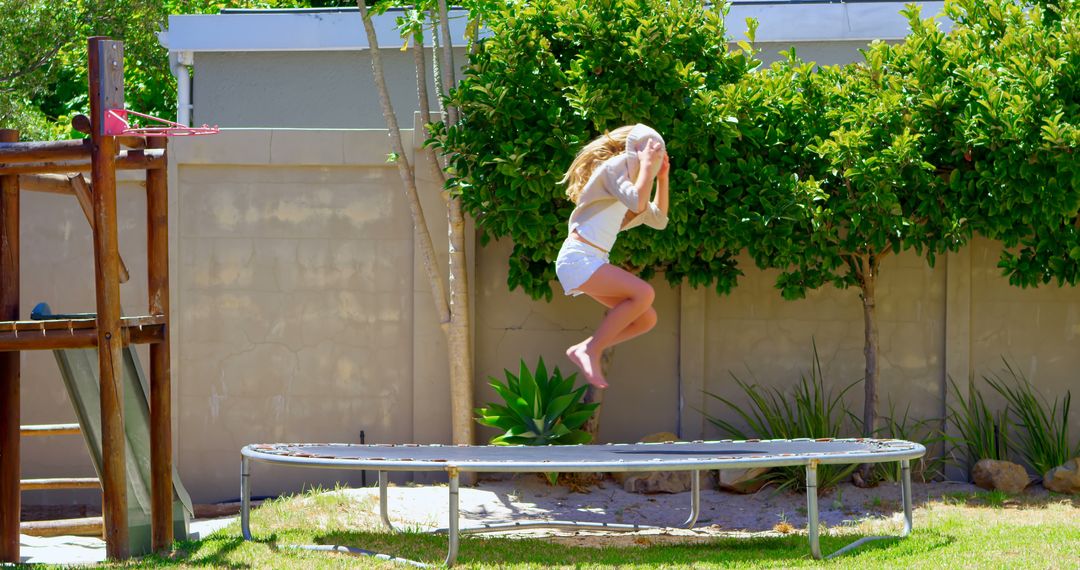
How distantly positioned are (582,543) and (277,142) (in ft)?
12.6

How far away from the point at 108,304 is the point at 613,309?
258cm

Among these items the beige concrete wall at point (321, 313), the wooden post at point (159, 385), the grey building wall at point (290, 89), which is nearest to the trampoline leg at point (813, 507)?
the beige concrete wall at point (321, 313)

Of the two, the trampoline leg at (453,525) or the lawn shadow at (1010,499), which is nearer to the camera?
the trampoline leg at (453,525)

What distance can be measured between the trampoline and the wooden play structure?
616 millimetres

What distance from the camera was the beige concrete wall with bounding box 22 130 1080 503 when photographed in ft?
29.8

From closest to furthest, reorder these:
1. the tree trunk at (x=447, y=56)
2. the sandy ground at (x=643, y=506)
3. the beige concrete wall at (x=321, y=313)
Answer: the sandy ground at (x=643, y=506) < the tree trunk at (x=447, y=56) < the beige concrete wall at (x=321, y=313)

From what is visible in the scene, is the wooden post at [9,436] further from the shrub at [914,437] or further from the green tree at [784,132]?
the shrub at [914,437]

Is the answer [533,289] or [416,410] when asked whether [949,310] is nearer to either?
[533,289]

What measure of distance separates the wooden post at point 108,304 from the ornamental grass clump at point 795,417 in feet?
14.3

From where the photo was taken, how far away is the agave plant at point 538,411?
8.42 meters

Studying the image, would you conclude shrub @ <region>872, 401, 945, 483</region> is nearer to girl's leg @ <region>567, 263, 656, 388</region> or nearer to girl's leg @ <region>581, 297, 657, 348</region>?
girl's leg @ <region>581, 297, 657, 348</region>

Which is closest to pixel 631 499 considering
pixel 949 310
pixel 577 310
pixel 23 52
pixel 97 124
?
pixel 577 310

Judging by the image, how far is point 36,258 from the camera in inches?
361

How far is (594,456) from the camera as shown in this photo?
636 cm
